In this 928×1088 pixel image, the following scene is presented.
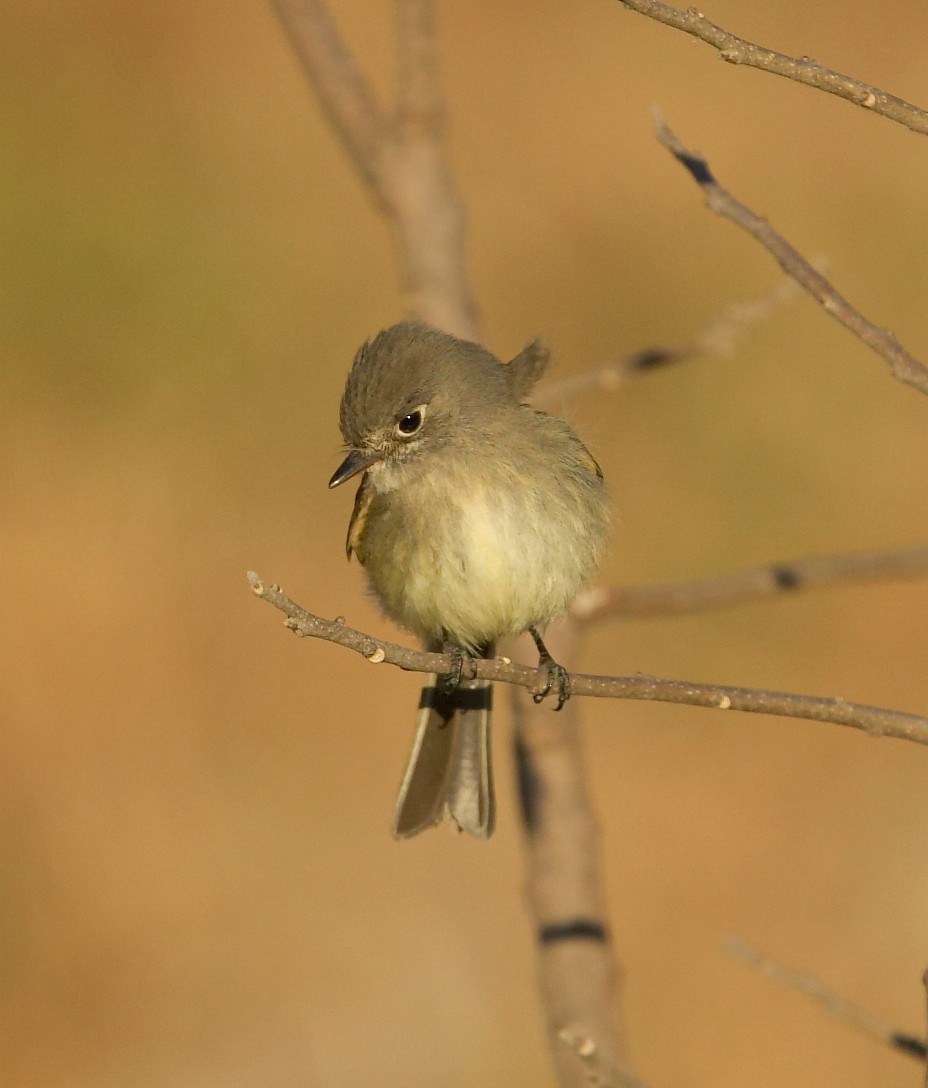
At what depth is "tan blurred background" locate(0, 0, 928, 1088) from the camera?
7660 millimetres

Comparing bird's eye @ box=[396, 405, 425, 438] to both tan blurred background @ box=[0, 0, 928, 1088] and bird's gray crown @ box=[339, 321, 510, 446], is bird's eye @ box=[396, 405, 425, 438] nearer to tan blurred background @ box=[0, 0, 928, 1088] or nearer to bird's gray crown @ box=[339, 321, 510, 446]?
bird's gray crown @ box=[339, 321, 510, 446]

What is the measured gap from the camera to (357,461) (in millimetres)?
4586

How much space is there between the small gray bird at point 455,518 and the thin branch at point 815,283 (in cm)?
127

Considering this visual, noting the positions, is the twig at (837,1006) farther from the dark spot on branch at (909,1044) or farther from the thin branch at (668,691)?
the thin branch at (668,691)

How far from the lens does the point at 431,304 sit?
15.7 feet

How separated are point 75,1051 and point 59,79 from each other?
7153mm

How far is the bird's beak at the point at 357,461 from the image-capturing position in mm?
4508

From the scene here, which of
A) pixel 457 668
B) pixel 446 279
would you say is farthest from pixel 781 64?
pixel 446 279

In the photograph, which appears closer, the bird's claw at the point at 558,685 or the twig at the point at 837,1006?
the twig at the point at 837,1006

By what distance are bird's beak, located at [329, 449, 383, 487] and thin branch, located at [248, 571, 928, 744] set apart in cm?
122

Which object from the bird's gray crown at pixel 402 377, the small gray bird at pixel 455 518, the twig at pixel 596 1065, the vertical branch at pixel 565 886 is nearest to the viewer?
the twig at pixel 596 1065

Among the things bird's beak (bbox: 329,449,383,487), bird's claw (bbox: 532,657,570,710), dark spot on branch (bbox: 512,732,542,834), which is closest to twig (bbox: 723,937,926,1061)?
bird's claw (bbox: 532,657,570,710)

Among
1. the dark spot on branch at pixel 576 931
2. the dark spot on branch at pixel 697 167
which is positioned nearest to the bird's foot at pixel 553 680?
→ the dark spot on branch at pixel 576 931

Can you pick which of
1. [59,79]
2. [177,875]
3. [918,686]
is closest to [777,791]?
[918,686]
